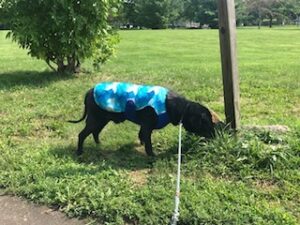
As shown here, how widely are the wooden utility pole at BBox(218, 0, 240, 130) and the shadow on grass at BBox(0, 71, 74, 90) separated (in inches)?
205

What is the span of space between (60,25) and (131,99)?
17.1 ft

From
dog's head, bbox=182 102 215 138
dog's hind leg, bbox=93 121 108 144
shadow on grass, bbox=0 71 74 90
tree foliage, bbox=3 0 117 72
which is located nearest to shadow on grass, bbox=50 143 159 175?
dog's hind leg, bbox=93 121 108 144

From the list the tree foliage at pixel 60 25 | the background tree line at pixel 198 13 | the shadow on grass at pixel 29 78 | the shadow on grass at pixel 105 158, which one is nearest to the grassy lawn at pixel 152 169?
the shadow on grass at pixel 105 158

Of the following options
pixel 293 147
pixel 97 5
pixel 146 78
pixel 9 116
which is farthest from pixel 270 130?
pixel 97 5

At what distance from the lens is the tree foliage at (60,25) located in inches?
379

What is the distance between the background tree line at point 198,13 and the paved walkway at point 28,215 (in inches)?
2001

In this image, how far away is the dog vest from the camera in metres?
4.91

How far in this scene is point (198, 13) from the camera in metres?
75.2

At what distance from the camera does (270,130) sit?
5168 mm

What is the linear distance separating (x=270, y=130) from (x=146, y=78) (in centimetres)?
503

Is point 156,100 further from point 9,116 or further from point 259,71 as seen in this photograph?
point 259,71

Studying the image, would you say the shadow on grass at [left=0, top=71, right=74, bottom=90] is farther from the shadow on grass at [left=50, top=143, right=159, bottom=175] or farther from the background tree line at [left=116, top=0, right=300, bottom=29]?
the background tree line at [left=116, top=0, right=300, bottom=29]

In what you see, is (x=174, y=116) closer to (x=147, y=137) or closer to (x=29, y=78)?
(x=147, y=137)

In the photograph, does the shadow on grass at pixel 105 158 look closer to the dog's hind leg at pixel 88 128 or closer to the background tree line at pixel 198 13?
the dog's hind leg at pixel 88 128
